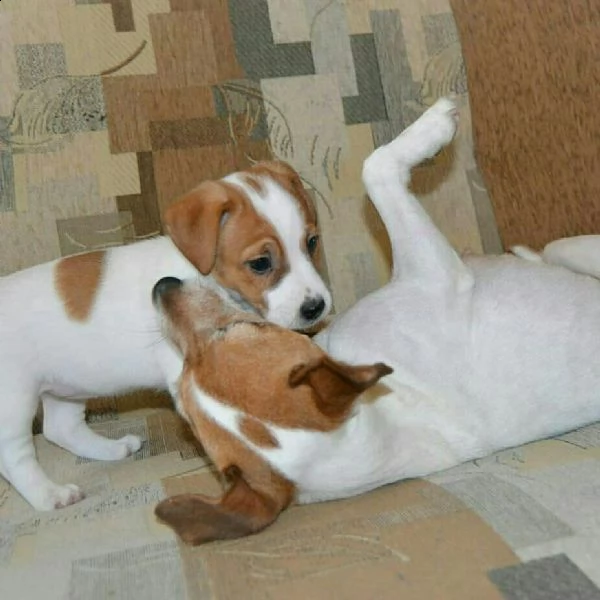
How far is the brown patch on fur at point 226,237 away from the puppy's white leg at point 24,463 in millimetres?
571

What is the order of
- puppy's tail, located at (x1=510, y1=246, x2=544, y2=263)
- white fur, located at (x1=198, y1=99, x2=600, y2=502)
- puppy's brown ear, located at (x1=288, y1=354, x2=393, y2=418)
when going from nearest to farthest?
1. puppy's brown ear, located at (x1=288, y1=354, x2=393, y2=418)
2. white fur, located at (x1=198, y1=99, x2=600, y2=502)
3. puppy's tail, located at (x1=510, y1=246, x2=544, y2=263)

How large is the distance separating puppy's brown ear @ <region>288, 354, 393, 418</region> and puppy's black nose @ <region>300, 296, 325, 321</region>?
23.4 inches

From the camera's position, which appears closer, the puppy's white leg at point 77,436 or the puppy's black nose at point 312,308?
the puppy's black nose at point 312,308

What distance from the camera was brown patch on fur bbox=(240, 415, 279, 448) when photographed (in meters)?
1.55

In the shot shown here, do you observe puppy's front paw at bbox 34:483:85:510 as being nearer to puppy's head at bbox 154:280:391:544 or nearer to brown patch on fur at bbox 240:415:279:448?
puppy's head at bbox 154:280:391:544

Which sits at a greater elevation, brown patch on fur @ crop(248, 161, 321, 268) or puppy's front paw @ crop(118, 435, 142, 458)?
brown patch on fur @ crop(248, 161, 321, 268)

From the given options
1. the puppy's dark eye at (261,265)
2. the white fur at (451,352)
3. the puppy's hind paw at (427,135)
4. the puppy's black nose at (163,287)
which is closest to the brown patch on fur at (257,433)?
the white fur at (451,352)

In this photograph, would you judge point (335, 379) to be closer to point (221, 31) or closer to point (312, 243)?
point (312, 243)

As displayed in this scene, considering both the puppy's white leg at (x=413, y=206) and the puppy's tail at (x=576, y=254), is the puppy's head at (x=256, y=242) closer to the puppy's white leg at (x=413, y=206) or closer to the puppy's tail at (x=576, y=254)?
the puppy's white leg at (x=413, y=206)

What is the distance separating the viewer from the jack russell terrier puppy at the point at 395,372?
1.55 m

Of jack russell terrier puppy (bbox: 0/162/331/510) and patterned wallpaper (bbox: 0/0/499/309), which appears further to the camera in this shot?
patterned wallpaper (bbox: 0/0/499/309)

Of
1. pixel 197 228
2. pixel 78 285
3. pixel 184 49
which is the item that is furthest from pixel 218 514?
pixel 184 49

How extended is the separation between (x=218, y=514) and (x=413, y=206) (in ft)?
3.15

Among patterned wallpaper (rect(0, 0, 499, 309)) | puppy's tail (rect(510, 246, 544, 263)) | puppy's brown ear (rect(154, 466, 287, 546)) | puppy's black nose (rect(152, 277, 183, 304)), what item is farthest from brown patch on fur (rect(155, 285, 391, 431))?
puppy's tail (rect(510, 246, 544, 263))
